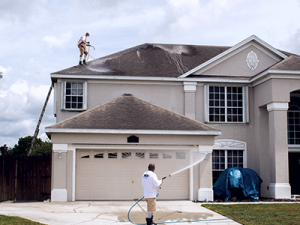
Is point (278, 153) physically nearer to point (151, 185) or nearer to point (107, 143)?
point (107, 143)

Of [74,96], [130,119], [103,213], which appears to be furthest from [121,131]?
[74,96]

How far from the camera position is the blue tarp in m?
16.6

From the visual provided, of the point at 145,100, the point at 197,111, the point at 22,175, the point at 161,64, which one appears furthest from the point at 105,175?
the point at 161,64

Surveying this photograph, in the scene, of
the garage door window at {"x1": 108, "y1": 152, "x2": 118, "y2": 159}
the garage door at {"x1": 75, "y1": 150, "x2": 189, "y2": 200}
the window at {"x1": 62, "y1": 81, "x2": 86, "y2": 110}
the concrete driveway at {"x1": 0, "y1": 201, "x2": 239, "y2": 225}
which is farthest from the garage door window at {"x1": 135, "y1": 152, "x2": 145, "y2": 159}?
the window at {"x1": 62, "y1": 81, "x2": 86, "y2": 110}

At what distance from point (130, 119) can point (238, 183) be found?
5.83 m

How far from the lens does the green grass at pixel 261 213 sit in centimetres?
1091

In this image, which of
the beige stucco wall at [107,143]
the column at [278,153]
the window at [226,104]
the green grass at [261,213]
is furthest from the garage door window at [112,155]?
the column at [278,153]

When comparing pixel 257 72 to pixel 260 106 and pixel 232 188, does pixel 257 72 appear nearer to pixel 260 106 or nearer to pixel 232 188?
pixel 260 106

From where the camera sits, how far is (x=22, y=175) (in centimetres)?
1605

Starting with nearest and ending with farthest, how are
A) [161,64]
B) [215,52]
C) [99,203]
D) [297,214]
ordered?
[297,214]
[99,203]
[161,64]
[215,52]

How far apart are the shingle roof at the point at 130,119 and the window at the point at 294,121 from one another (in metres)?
6.10

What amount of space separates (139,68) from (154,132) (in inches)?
218

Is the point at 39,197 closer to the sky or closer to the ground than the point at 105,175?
closer to the ground

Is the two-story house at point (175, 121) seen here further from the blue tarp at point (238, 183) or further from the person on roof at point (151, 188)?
the person on roof at point (151, 188)
